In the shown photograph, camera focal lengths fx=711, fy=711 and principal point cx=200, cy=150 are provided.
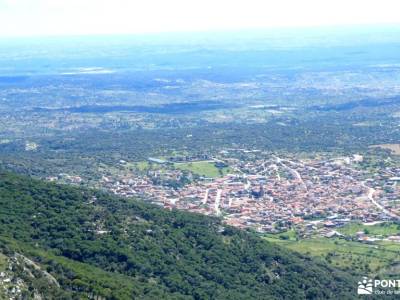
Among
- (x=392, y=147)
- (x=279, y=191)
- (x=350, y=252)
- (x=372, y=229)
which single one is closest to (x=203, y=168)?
(x=279, y=191)

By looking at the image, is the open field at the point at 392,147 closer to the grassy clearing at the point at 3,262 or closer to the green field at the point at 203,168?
the green field at the point at 203,168

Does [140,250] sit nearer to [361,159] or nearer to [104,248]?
[104,248]

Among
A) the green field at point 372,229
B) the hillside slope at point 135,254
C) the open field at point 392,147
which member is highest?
the hillside slope at point 135,254

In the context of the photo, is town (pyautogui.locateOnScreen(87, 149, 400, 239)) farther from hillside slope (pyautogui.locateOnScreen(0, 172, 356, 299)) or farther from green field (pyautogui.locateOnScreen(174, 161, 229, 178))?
hillside slope (pyautogui.locateOnScreen(0, 172, 356, 299))

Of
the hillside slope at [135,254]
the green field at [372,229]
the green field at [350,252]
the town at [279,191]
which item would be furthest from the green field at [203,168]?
the hillside slope at [135,254]

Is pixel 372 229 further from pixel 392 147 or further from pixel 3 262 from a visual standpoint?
pixel 392 147

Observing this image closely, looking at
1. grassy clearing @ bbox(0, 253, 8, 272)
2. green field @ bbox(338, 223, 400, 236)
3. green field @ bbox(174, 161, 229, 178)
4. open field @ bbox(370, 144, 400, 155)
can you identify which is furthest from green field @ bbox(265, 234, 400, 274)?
open field @ bbox(370, 144, 400, 155)
